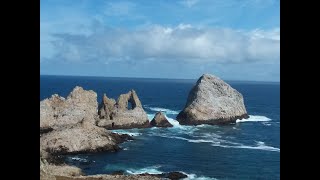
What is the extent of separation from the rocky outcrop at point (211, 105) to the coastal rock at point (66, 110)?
17472 mm

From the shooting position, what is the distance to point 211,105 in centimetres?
7681

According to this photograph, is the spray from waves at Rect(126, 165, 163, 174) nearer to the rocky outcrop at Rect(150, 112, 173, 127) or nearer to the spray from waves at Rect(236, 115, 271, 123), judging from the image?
the rocky outcrop at Rect(150, 112, 173, 127)

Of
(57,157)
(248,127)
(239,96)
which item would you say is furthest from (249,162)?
(239,96)

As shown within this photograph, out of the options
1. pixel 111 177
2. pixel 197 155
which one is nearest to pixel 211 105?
pixel 197 155

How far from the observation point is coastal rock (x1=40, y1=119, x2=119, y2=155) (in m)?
48.3

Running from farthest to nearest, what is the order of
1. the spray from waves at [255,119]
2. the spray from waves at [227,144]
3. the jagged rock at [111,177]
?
the spray from waves at [255,119] → the spray from waves at [227,144] → the jagged rock at [111,177]

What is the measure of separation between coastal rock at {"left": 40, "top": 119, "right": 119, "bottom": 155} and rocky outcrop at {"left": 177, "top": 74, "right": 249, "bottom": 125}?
75.8ft

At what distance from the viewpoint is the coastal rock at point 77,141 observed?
48.3 m

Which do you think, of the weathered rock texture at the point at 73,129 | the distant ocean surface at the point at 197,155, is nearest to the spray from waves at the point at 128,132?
the distant ocean surface at the point at 197,155

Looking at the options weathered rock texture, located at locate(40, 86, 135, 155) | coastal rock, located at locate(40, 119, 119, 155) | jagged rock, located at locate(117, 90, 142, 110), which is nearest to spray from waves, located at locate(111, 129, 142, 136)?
weathered rock texture, located at locate(40, 86, 135, 155)

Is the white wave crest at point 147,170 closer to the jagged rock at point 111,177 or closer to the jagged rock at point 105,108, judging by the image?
the jagged rock at point 111,177
